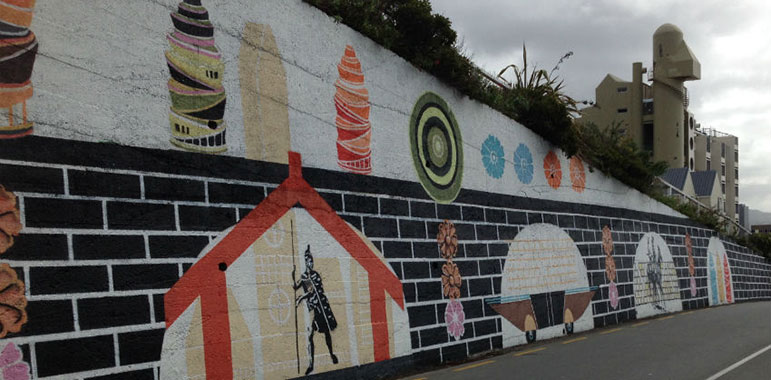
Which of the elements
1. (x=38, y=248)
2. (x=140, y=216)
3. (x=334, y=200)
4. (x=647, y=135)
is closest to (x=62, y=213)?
(x=38, y=248)

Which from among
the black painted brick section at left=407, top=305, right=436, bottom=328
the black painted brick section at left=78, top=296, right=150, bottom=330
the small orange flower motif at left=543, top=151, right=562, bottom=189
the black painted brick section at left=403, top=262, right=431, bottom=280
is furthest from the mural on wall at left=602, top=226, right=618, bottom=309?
the black painted brick section at left=78, top=296, right=150, bottom=330

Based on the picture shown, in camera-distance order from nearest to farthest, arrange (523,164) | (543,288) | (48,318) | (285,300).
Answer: (48,318), (285,300), (543,288), (523,164)

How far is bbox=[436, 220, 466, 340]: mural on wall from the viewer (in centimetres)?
1220

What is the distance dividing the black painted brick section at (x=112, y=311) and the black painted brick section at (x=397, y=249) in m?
4.43

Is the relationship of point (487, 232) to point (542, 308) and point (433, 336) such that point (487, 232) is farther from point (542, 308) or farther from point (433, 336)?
point (433, 336)

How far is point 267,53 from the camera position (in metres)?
9.31

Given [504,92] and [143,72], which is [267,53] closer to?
[143,72]

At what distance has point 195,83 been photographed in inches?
324

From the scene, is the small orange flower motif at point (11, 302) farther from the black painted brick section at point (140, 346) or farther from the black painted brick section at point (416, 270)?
the black painted brick section at point (416, 270)

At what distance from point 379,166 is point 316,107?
162cm

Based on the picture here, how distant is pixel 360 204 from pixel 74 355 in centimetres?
496

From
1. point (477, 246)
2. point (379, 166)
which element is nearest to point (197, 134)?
point (379, 166)

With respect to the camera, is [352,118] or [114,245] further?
[352,118]

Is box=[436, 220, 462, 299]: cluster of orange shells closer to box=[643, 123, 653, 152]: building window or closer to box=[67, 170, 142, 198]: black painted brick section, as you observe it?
box=[67, 170, 142, 198]: black painted brick section
